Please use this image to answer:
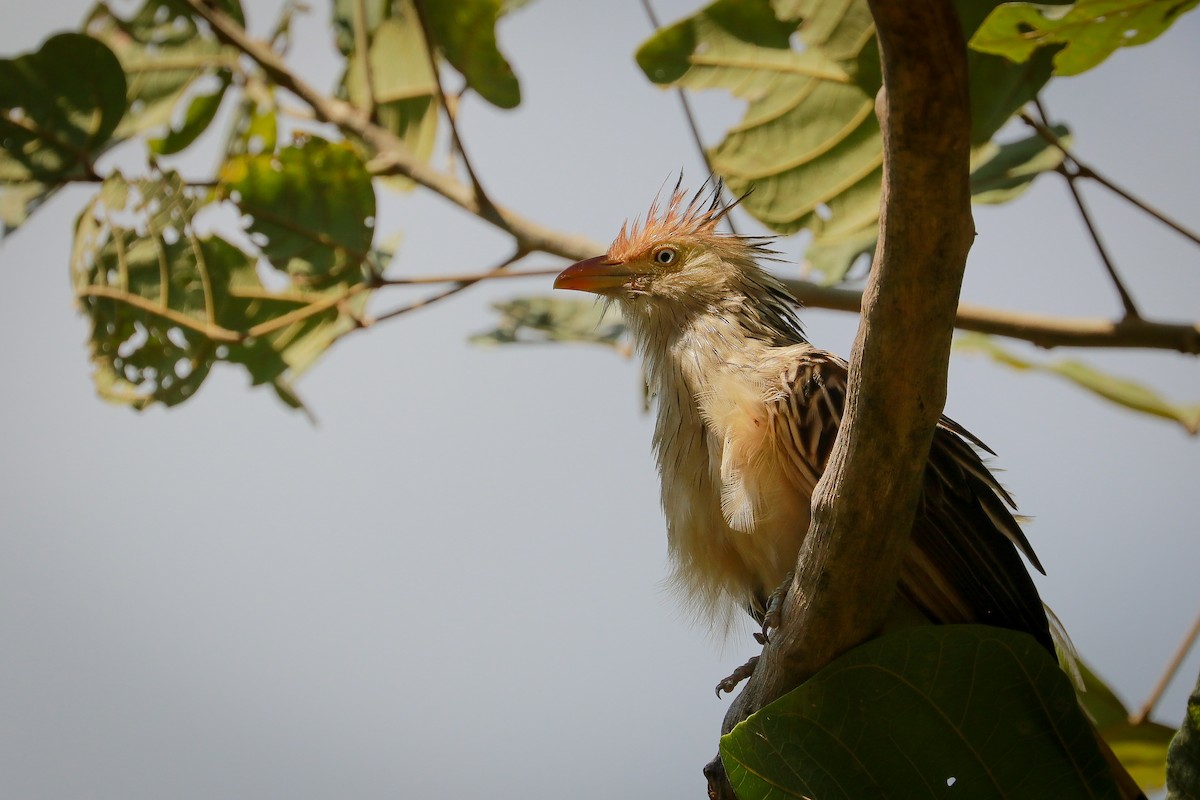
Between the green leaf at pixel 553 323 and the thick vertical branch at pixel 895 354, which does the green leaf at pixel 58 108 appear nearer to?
the green leaf at pixel 553 323

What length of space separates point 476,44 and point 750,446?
244cm

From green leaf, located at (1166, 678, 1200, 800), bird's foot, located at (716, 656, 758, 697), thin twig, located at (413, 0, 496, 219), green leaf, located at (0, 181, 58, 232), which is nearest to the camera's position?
green leaf, located at (1166, 678, 1200, 800)

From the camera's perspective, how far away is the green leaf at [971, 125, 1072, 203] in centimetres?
378

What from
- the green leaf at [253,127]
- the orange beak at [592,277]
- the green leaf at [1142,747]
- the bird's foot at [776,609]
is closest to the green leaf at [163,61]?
the green leaf at [253,127]

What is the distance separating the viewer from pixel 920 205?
66.6 inches

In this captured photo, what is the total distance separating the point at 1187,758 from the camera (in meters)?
2.40

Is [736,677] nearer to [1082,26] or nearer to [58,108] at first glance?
[1082,26]

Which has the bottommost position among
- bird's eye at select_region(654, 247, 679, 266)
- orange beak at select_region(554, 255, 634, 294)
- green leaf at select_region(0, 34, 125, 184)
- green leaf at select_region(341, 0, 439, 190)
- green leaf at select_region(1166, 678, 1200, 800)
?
green leaf at select_region(1166, 678, 1200, 800)

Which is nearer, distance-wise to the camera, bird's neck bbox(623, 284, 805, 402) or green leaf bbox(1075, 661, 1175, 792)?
bird's neck bbox(623, 284, 805, 402)

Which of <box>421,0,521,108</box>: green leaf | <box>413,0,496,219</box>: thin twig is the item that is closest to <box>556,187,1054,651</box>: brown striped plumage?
<box>413,0,496,219</box>: thin twig

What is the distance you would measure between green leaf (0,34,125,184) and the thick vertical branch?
3679 millimetres

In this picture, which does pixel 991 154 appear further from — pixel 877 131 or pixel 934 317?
pixel 934 317

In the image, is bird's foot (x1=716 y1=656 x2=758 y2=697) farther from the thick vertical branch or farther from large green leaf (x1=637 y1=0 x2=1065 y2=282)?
large green leaf (x1=637 y1=0 x2=1065 y2=282)

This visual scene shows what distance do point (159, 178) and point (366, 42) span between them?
3.71 feet
